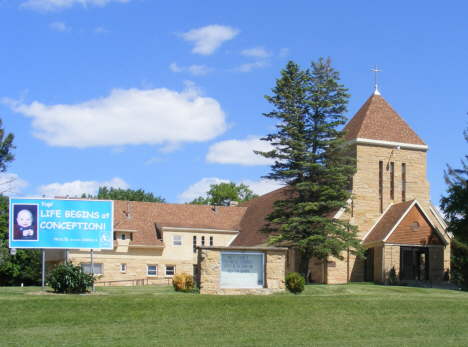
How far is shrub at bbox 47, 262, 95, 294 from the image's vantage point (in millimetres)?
23562

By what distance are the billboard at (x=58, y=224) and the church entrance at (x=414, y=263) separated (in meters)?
19.6

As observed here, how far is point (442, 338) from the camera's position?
656 inches

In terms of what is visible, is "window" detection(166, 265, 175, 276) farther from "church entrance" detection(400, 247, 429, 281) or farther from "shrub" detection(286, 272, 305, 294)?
"shrub" detection(286, 272, 305, 294)

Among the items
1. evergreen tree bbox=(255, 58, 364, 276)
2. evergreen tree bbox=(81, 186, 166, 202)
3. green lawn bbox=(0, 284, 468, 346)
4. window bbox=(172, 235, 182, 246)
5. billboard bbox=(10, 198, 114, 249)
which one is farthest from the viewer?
evergreen tree bbox=(81, 186, 166, 202)

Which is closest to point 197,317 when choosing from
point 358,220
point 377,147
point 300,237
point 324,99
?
point 300,237

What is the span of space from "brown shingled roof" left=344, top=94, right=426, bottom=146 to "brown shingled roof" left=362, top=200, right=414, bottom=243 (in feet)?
16.4

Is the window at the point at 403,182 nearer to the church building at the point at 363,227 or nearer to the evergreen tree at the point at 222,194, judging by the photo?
the church building at the point at 363,227

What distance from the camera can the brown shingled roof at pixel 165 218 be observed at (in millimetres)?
46719

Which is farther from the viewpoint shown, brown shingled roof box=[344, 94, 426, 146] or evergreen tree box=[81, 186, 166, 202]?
evergreen tree box=[81, 186, 166, 202]

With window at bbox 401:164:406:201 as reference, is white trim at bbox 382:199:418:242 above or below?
below

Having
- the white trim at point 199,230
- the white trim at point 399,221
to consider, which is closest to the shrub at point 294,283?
the white trim at point 399,221

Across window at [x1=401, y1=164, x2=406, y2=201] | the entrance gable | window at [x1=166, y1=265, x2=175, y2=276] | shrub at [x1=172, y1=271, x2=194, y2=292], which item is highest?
window at [x1=401, y1=164, x2=406, y2=201]

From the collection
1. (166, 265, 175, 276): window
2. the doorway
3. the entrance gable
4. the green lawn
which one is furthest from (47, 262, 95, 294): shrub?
(166, 265, 175, 276): window

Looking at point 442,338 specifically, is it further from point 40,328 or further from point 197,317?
point 40,328
